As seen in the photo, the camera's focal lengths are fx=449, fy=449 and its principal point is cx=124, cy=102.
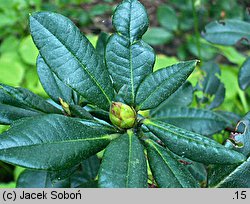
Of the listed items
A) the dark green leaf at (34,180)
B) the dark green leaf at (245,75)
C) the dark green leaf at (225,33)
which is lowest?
the dark green leaf at (34,180)

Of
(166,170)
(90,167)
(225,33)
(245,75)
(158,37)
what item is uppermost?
(158,37)

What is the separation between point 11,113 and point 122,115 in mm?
264

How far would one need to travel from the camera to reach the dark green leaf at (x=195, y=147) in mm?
770

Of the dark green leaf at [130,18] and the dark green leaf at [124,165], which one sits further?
the dark green leaf at [130,18]

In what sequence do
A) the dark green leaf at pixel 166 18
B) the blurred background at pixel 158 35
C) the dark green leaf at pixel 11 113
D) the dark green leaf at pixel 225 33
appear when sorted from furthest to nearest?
1. the dark green leaf at pixel 166 18
2. the blurred background at pixel 158 35
3. the dark green leaf at pixel 225 33
4. the dark green leaf at pixel 11 113

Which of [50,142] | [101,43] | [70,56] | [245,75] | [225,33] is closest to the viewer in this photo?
[50,142]

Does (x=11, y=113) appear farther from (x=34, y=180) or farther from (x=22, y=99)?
(x=34, y=180)

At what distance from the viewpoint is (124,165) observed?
29.4 inches

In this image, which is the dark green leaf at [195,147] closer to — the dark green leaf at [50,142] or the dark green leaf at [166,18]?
the dark green leaf at [50,142]

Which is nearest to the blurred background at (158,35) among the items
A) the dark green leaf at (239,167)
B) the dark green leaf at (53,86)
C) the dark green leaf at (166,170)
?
the dark green leaf at (53,86)

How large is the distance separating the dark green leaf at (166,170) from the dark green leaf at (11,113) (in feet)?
0.89

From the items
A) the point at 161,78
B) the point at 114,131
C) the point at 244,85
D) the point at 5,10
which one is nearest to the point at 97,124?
the point at 114,131

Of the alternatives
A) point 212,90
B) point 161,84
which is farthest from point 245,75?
point 161,84

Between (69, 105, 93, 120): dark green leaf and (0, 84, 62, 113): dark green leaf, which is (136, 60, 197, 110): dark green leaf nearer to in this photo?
(69, 105, 93, 120): dark green leaf
